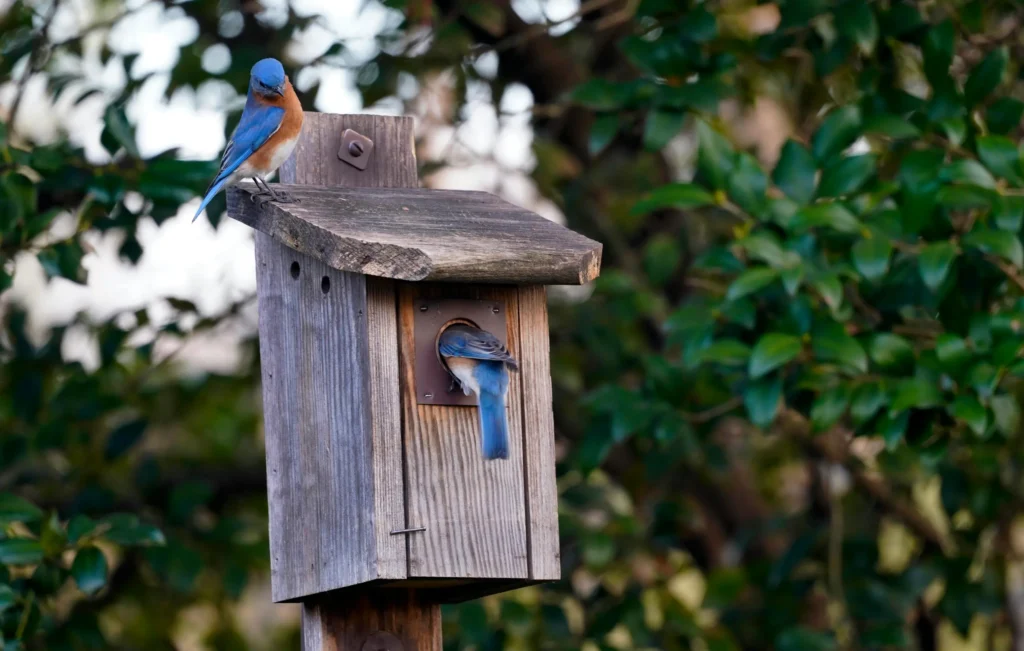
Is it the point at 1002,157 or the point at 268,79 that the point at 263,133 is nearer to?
the point at 268,79

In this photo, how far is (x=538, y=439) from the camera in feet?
9.66

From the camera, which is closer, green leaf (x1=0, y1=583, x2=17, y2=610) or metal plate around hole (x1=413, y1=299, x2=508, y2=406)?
metal plate around hole (x1=413, y1=299, x2=508, y2=406)

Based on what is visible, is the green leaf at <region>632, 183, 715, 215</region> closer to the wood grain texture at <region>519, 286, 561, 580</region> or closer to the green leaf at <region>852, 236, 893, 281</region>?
the green leaf at <region>852, 236, 893, 281</region>

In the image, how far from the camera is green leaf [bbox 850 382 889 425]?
12.7 ft

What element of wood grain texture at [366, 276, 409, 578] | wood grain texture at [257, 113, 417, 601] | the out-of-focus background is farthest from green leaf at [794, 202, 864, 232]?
wood grain texture at [366, 276, 409, 578]

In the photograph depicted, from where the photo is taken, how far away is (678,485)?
644 centimetres

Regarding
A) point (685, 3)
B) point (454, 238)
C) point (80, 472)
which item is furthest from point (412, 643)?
point (80, 472)

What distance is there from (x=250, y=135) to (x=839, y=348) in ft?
5.31

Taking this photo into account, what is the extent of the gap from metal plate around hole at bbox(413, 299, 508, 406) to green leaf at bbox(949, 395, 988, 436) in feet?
4.61

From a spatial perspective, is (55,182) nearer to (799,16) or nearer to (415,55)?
(415,55)

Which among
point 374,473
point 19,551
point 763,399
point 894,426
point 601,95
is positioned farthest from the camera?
point 601,95

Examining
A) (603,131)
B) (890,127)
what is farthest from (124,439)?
(890,127)

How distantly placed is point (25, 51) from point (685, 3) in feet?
6.59

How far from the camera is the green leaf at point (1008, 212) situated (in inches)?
148
